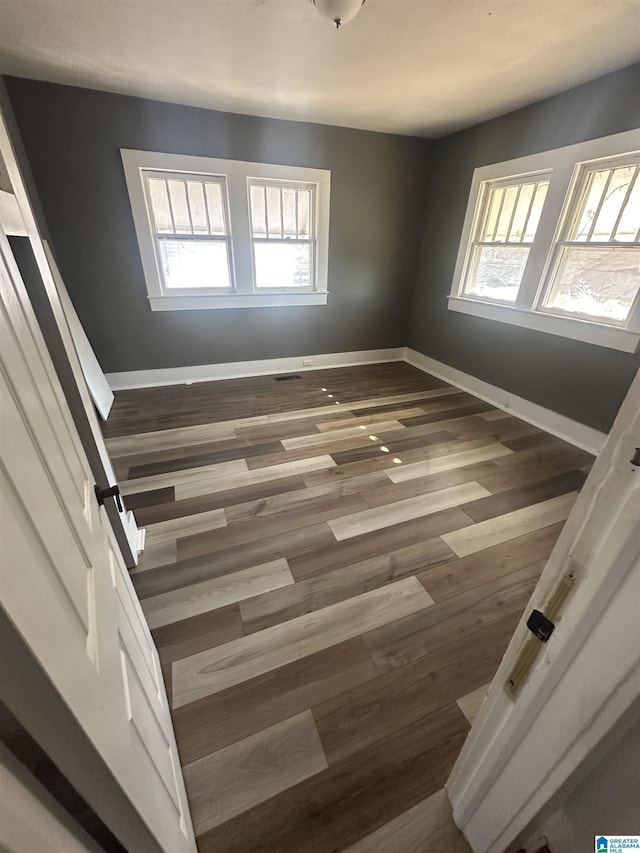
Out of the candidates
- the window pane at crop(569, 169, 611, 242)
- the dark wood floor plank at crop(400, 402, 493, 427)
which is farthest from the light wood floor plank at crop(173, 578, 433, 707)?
the window pane at crop(569, 169, 611, 242)

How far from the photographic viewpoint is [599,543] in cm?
45

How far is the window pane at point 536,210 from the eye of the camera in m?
2.87

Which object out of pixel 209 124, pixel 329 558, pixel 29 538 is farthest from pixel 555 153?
pixel 29 538

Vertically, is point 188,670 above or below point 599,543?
below

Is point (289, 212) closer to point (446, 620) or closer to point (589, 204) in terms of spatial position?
point (589, 204)

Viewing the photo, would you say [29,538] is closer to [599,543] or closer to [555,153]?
[599,543]

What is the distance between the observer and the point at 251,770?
1.07 metres

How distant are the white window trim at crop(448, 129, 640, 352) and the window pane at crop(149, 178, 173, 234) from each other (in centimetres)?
300

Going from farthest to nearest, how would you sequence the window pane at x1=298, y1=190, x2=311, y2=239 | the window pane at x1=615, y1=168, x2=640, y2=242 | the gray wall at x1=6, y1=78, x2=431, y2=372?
the window pane at x1=298, y1=190, x2=311, y2=239
the gray wall at x1=6, y1=78, x2=431, y2=372
the window pane at x1=615, y1=168, x2=640, y2=242

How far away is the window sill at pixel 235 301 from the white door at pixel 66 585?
3.11m

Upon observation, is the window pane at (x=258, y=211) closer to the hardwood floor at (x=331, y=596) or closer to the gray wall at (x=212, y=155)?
the gray wall at (x=212, y=155)

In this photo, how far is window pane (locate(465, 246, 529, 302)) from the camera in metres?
3.20

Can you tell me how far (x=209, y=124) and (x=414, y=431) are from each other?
3269 mm

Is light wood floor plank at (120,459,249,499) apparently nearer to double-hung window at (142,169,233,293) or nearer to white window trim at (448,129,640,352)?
double-hung window at (142,169,233,293)
